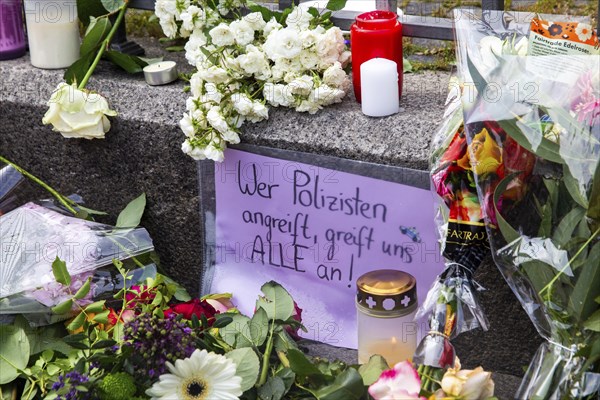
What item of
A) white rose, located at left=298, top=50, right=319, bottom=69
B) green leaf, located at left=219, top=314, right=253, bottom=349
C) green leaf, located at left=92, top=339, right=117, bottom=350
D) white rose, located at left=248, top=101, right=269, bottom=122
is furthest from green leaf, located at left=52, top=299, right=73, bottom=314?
white rose, located at left=298, top=50, right=319, bottom=69

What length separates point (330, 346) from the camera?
1563 mm

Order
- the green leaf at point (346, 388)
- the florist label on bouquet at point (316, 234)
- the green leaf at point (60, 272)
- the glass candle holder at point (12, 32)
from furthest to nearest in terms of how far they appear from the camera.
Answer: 1. the glass candle holder at point (12, 32)
2. the florist label on bouquet at point (316, 234)
3. the green leaf at point (60, 272)
4. the green leaf at point (346, 388)

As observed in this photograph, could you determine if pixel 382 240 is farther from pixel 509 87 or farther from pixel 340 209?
pixel 509 87

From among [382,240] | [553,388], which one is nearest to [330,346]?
[382,240]

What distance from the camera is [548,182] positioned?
111 centimetres

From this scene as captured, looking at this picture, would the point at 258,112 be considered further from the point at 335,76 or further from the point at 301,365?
the point at 301,365

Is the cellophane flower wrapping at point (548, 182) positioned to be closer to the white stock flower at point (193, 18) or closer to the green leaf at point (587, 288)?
the green leaf at point (587, 288)

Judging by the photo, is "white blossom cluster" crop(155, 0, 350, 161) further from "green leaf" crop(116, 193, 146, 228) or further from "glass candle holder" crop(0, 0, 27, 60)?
"glass candle holder" crop(0, 0, 27, 60)

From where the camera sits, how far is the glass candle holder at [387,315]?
4.19 feet

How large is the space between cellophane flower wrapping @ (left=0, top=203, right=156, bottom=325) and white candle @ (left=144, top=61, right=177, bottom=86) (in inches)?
12.5

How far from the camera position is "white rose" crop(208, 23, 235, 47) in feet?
4.92

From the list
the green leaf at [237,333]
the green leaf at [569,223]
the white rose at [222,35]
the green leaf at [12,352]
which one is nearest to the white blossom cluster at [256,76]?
the white rose at [222,35]

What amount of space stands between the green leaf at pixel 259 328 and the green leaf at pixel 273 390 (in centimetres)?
8

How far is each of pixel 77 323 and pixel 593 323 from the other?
2.42ft
